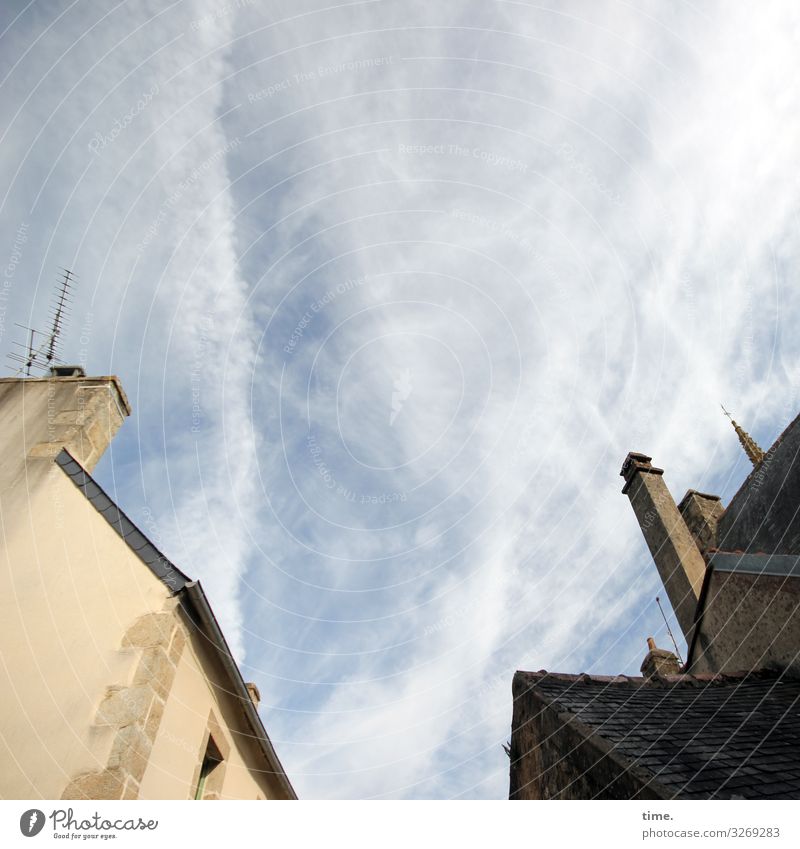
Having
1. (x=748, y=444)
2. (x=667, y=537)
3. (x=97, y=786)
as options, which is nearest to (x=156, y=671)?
(x=97, y=786)

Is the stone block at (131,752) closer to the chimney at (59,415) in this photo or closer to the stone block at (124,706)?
the stone block at (124,706)

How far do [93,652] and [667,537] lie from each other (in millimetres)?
10747

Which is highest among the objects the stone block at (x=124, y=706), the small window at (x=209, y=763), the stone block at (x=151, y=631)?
the stone block at (x=151, y=631)

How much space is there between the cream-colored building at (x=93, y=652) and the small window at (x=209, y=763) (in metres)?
0.02

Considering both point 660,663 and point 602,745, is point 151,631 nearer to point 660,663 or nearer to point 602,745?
point 602,745

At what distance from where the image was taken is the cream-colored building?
4.93m

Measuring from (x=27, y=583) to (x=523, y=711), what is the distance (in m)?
7.14

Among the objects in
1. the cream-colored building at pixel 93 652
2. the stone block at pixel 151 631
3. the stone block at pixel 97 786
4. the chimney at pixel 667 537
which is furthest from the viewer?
the chimney at pixel 667 537

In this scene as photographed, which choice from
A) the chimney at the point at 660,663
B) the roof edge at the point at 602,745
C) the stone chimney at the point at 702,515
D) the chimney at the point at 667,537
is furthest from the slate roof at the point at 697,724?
the stone chimney at the point at 702,515

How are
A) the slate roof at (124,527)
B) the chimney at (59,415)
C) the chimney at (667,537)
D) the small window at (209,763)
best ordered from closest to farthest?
the slate roof at (124,527)
the small window at (209,763)
the chimney at (59,415)
the chimney at (667,537)

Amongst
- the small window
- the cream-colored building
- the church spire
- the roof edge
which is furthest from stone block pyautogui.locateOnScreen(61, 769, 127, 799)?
Answer: the church spire

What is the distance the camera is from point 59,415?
786cm

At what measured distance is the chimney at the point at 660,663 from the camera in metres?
10.2
